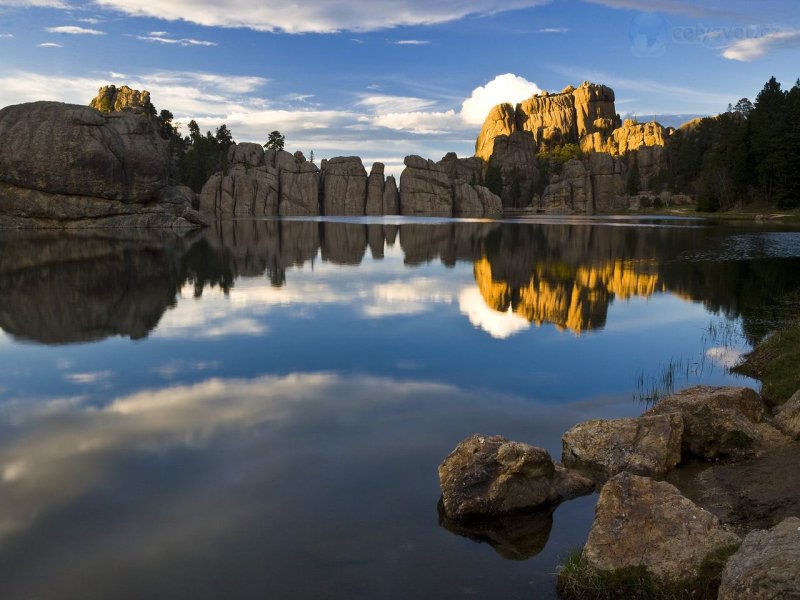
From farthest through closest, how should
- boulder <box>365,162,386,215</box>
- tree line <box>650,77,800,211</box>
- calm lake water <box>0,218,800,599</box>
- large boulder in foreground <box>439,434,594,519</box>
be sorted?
boulder <box>365,162,386,215</box> → tree line <box>650,77,800,211</box> → large boulder in foreground <box>439,434,594,519</box> → calm lake water <box>0,218,800,599</box>

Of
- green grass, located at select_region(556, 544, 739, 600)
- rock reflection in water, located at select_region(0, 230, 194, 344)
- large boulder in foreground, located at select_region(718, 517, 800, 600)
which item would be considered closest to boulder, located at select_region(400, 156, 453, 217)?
rock reflection in water, located at select_region(0, 230, 194, 344)

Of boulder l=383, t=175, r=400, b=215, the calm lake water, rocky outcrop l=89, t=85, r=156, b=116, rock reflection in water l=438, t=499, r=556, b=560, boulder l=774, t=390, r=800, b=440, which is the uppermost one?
rocky outcrop l=89, t=85, r=156, b=116

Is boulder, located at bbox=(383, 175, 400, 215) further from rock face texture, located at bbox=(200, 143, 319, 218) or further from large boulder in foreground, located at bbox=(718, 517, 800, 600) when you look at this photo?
large boulder in foreground, located at bbox=(718, 517, 800, 600)

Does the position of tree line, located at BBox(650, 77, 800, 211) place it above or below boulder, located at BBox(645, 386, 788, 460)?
above

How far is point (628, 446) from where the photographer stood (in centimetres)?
1248

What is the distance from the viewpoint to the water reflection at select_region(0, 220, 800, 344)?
26.9 meters

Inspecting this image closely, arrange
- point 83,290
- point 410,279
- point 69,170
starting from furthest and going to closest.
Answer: point 69,170
point 410,279
point 83,290

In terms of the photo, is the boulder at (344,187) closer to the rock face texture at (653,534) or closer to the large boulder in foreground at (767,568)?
the rock face texture at (653,534)

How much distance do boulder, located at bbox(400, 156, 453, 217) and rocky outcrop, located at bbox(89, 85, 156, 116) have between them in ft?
214

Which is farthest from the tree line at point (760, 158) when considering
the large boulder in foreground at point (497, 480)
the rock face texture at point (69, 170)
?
the large boulder in foreground at point (497, 480)

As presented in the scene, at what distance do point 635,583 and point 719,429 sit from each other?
604 cm

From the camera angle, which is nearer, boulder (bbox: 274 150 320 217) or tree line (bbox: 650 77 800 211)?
tree line (bbox: 650 77 800 211)

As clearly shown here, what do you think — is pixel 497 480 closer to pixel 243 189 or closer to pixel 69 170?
pixel 69 170

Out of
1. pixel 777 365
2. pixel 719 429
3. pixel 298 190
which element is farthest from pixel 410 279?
pixel 298 190
